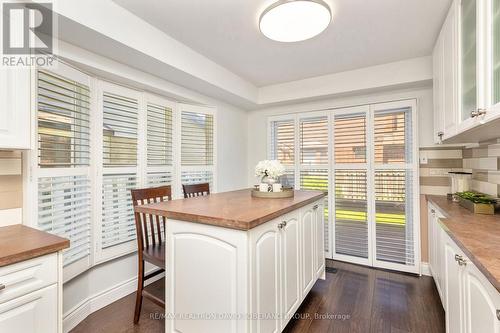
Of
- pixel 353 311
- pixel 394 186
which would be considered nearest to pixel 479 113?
pixel 353 311

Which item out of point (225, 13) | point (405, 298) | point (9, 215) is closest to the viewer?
point (9, 215)

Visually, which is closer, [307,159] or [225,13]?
[225,13]

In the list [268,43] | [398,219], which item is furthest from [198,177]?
[398,219]

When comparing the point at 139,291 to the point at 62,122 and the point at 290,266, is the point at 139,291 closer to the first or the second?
the point at 290,266

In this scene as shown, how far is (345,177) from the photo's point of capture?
3.28 meters

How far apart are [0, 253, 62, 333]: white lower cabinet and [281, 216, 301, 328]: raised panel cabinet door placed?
128 cm

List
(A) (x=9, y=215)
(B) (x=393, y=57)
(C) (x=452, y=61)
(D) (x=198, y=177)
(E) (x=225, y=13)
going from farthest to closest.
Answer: (D) (x=198, y=177)
(B) (x=393, y=57)
(E) (x=225, y=13)
(C) (x=452, y=61)
(A) (x=9, y=215)

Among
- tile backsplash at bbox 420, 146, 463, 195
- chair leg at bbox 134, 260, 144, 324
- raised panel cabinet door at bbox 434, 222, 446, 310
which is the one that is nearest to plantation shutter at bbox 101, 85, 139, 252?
chair leg at bbox 134, 260, 144, 324

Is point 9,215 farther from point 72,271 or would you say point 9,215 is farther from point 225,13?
point 225,13

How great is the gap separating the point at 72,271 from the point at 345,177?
10.0 ft

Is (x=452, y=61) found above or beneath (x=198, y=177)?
above

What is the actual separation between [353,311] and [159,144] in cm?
253

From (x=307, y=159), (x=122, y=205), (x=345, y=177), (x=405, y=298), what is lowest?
(x=405, y=298)

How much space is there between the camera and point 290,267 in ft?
5.88
